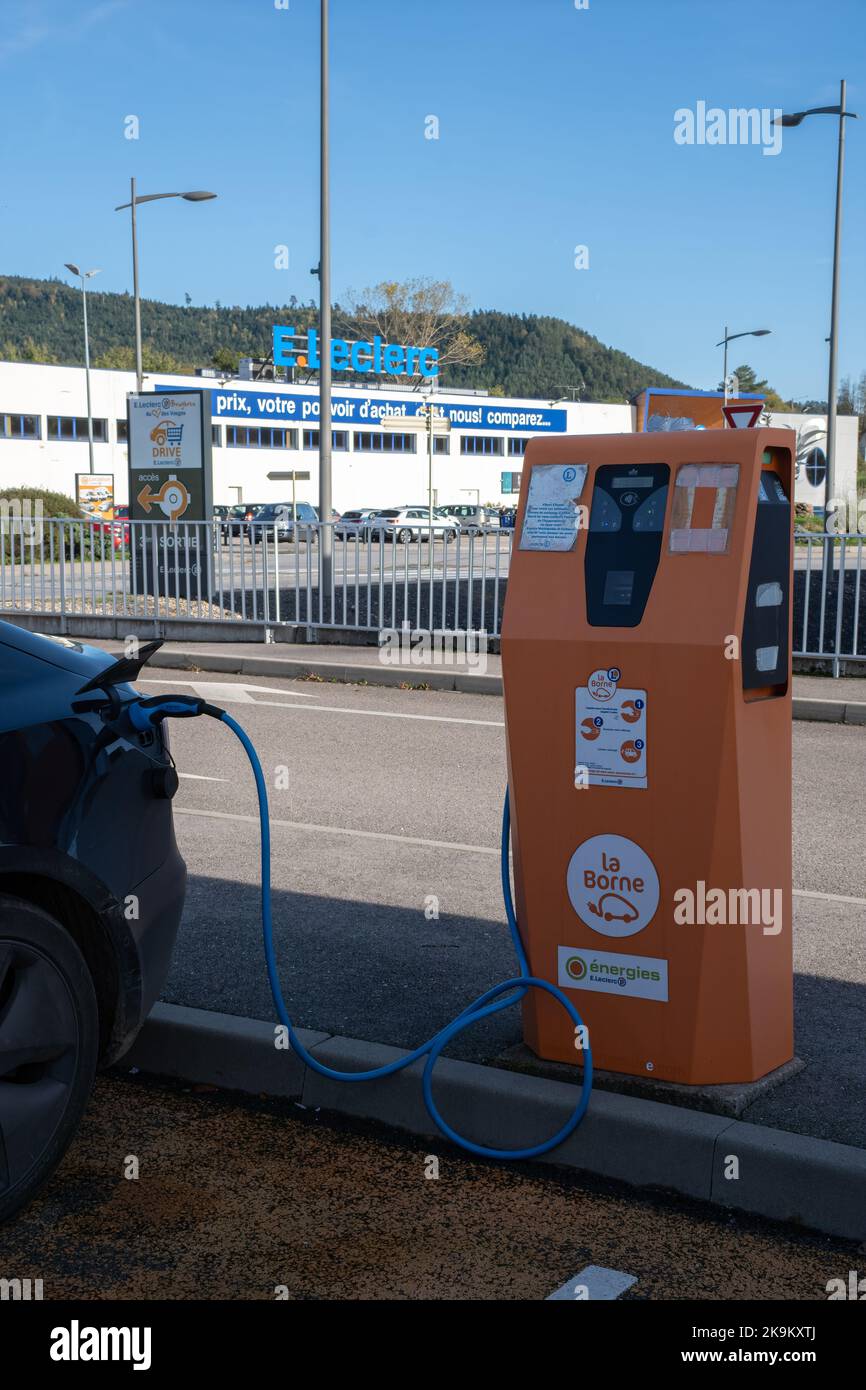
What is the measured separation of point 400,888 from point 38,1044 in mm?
2941

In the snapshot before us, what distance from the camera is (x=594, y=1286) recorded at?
10.1ft

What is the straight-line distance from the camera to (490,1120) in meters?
3.86

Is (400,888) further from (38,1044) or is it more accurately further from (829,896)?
(38,1044)

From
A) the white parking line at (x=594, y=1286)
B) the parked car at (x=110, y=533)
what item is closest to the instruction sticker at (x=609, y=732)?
the white parking line at (x=594, y=1286)

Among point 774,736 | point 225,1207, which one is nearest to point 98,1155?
point 225,1207

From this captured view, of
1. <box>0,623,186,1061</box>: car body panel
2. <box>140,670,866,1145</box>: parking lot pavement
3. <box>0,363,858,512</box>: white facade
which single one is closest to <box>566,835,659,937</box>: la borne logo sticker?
<box>140,670,866,1145</box>: parking lot pavement

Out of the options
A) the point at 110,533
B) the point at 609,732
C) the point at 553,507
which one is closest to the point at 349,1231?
the point at 609,732

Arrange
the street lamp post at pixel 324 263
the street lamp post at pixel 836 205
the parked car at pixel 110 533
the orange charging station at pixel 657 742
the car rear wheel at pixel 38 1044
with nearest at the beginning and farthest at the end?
the car rear wheel at pixel 38 1044, the orange charging station at pixel 657 742, the parked car at pixel 110 533, the street lamp post at pixel 324 263, the street lamp post at pixel 836 205

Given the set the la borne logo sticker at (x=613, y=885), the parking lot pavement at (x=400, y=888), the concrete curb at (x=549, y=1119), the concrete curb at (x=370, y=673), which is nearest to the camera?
the concrete curb at (x=549, y=1119)

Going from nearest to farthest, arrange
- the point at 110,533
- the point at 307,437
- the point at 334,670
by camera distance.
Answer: the point at 334,670 < the point at 110,533 < the point at 307,437

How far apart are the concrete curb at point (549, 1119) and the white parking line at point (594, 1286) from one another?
50 centimetres

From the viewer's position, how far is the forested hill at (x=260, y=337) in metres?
182

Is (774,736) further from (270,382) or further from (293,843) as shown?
(270,382)

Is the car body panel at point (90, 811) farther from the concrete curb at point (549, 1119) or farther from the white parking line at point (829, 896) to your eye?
the white parking line at point (829, 896)
